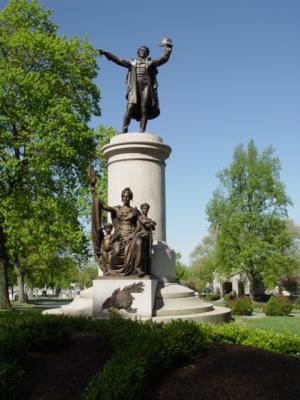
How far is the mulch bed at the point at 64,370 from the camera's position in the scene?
5.72 metres

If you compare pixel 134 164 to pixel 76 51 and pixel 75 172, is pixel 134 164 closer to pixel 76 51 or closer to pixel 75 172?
pixel 75 172

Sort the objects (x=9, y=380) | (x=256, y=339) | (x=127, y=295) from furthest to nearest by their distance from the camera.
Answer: (x=127, y=295) → (x=256, y=339) → (x=9, y=380)

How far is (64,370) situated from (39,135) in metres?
18.0

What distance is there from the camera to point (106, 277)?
36.4 ft

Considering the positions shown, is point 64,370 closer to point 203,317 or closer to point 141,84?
point 203,317

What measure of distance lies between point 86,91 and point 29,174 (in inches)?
250

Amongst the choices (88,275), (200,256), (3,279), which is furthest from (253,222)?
(88,275)

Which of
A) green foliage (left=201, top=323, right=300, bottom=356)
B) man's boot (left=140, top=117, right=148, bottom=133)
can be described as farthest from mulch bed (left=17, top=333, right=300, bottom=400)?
man's boot (left=140, top=117, right=148, bottom=133)

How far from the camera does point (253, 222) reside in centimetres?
4109

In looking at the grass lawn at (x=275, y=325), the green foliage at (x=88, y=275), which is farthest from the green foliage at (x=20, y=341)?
the green foliage at (x=88, y=275)

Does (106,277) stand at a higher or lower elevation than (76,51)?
lower

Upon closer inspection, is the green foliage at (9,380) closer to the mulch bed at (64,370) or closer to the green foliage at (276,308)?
the mulch bed at (64,370)

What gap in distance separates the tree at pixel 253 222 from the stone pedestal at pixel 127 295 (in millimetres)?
29966

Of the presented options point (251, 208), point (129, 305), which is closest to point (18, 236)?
point (129, 305)
